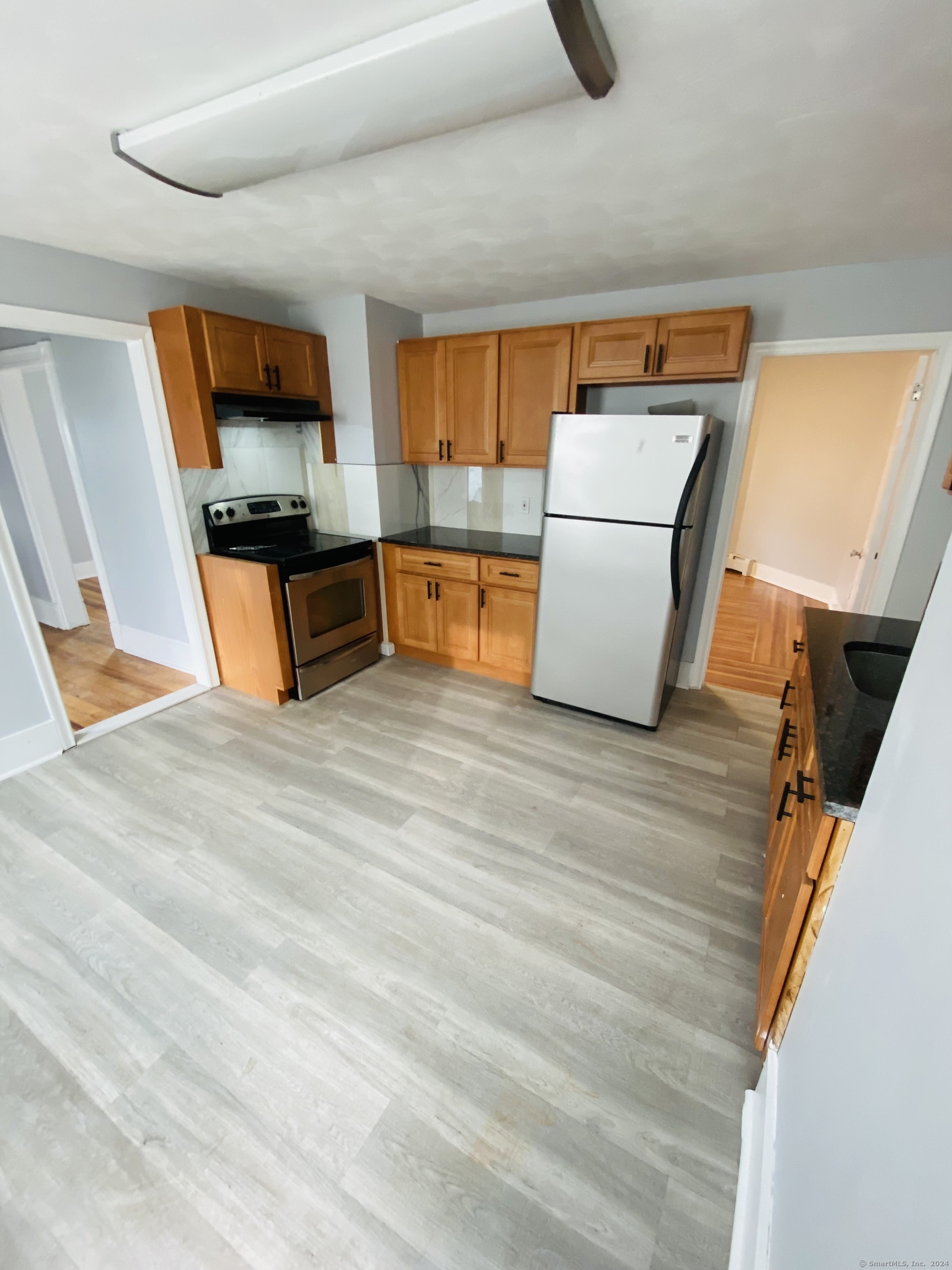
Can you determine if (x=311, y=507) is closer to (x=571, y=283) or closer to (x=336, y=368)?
(x=336, y=368)

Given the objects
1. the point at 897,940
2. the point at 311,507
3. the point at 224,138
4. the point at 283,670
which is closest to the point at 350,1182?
the point at 897,940

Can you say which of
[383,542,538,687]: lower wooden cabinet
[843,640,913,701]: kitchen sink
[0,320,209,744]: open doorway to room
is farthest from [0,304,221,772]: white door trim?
[843,640,913,701]: kitchen sink

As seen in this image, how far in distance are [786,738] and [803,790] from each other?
766mm

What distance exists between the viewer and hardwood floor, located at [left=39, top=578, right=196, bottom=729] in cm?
305

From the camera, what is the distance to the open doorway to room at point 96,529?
2955mm

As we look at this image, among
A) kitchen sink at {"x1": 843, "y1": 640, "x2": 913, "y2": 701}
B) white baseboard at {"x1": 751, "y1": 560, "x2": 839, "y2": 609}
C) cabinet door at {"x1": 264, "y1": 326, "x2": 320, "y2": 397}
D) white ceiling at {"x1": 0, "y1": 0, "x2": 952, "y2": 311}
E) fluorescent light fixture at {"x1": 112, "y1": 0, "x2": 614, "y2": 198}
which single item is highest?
white ceiling at {"x1": 0, "y1": 0, "x2": 952, "y2": 311}

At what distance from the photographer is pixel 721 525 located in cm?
293

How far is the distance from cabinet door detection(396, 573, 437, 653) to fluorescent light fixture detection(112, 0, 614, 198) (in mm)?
2243

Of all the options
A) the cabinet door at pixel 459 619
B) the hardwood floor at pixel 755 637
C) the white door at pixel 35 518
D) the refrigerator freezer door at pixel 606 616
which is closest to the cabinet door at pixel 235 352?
the cabinet door at pixel 459 619

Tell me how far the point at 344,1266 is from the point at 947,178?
3.22 metres

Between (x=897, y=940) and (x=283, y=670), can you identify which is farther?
(x=283, y=670)

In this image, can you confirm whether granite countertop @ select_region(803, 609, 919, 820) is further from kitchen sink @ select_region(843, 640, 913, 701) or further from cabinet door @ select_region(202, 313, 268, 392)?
cabinet door @ select_region(202, 313, 268, 392)

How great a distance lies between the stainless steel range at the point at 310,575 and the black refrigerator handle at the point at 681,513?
1.93 m

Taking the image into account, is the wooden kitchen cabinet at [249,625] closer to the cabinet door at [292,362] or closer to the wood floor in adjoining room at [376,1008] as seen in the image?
the wood floor in adjoining room at [376,1008]
